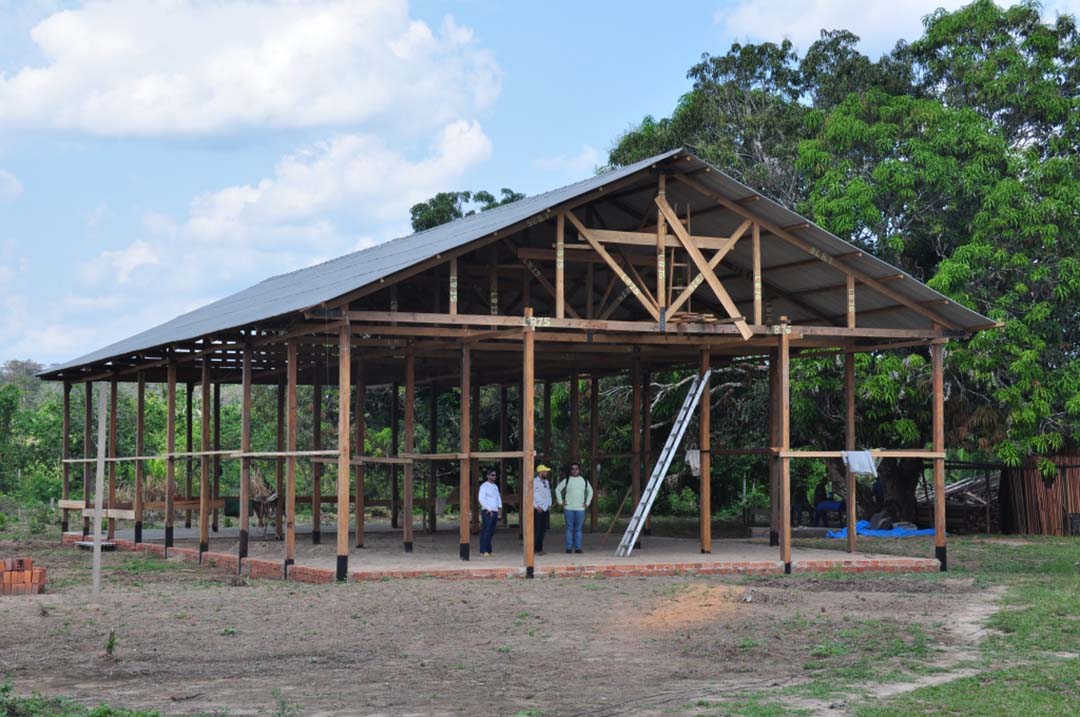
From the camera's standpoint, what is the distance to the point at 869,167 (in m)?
27.9

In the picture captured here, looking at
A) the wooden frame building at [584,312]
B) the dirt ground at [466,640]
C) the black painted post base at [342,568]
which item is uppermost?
the wooden frame building at [584,312]

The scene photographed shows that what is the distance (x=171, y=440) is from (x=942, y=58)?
61.7ft

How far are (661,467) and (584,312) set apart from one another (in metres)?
4.39

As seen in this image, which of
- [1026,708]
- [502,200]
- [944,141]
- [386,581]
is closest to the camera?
[1026,708]

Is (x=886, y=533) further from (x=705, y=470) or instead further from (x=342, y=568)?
(x=342, y=568)

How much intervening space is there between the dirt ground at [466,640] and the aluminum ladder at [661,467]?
90.9 inches

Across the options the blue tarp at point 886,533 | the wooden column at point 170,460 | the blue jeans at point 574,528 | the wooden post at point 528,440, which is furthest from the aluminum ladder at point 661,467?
the blue tarp at point 886,533

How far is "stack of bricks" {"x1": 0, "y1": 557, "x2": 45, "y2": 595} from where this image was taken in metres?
15.4

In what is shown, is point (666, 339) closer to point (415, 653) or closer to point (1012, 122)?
point (415, 653)

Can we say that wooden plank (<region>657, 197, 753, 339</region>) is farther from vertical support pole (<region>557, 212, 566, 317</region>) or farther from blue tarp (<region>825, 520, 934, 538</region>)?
blue tarp (<region>825, 520, 934, 538</region>)

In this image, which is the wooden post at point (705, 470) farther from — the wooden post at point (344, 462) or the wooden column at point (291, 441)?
the wooden column at point (291, 441)

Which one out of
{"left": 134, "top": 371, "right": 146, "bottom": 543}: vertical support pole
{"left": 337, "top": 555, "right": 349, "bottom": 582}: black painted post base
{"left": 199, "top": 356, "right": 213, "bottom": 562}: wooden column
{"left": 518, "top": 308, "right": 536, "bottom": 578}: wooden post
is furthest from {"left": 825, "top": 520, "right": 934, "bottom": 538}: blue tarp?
{"left": 134, "top": 371, "right": 146, "bottom": 543}: vertical support pole

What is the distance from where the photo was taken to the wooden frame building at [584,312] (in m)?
16.9

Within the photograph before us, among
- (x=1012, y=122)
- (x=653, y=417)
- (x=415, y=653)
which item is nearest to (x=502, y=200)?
(x=653, y=417)
